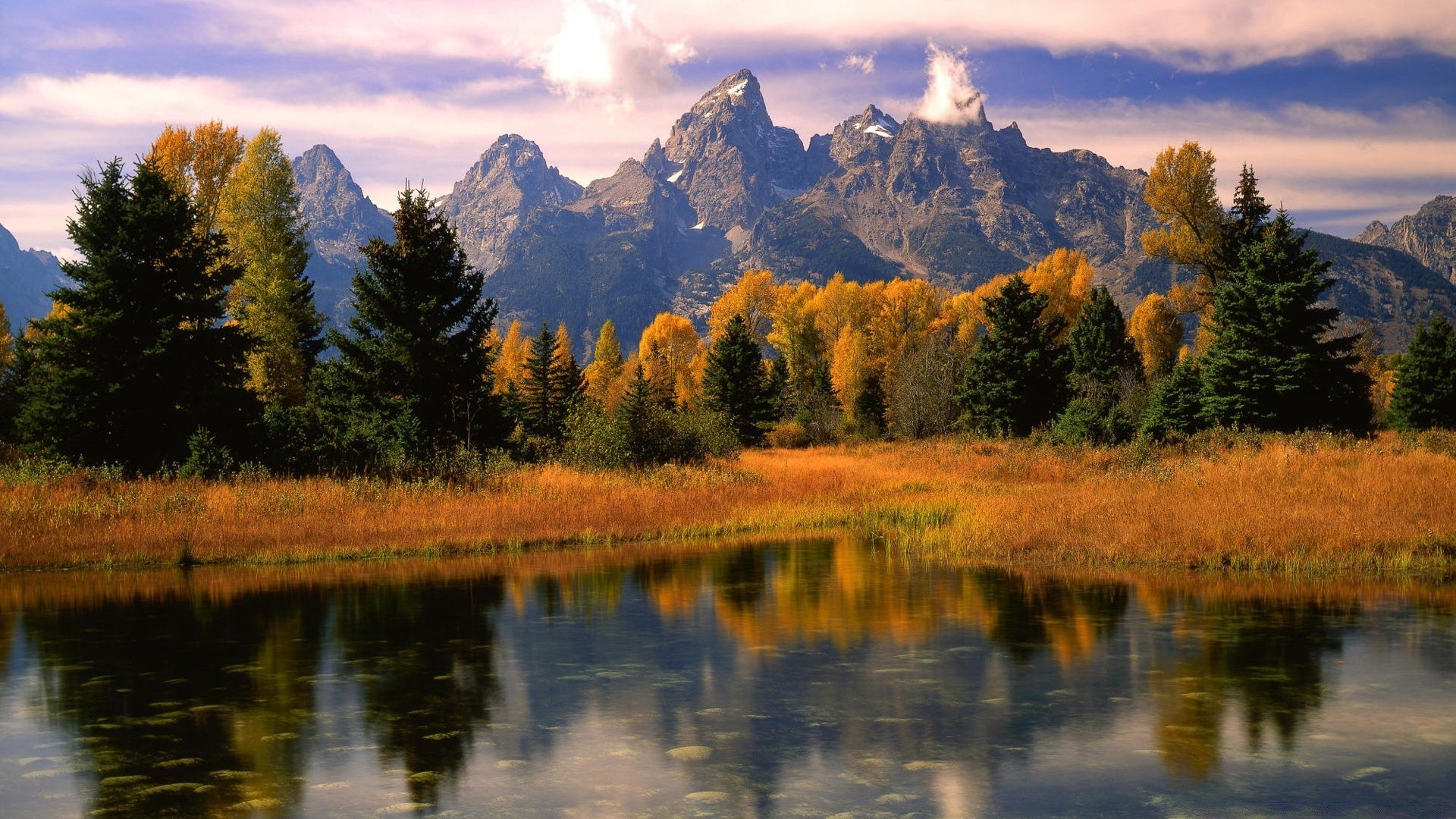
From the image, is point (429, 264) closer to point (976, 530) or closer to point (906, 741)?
point (976, 530)

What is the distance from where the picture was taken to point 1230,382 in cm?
3853

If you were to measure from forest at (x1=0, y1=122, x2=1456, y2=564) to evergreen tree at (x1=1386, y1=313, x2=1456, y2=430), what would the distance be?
141mm

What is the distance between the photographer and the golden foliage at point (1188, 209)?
53.0 m

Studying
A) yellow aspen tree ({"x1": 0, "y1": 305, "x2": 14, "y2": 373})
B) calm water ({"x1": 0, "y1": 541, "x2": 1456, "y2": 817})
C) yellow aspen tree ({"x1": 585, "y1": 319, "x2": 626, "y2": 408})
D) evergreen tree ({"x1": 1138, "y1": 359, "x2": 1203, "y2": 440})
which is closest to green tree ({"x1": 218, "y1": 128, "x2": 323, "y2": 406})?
yellow aspen tree ({"x1": 0, "y1": 305, "x2": 14, "y2": 373})

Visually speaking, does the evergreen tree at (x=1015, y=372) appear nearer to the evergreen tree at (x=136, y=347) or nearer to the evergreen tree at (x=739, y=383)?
the evergreen tree at (x=739, y=383)

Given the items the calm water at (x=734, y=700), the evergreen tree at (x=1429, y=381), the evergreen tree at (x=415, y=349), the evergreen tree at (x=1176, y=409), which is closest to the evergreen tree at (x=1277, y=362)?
the evergreen tree at (x=1176, y=409)

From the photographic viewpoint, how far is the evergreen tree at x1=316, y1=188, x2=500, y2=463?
111ft

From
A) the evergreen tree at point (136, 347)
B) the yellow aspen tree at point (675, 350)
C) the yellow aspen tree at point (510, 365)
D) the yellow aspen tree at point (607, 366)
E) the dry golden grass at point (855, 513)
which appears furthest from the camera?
the yellow aspen tree at point (675, 350)

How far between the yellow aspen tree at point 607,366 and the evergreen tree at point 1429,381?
6321 centimetres

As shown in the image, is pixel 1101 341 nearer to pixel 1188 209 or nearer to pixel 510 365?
pixel 1188 209

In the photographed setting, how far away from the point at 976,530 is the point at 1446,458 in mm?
13266

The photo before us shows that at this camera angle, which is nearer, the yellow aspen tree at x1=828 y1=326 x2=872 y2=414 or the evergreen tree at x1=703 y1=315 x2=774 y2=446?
the evergreen tree at x1=703 y1=315 x2=774 y2=446

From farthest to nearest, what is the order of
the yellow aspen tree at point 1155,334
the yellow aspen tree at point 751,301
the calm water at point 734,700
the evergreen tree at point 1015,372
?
the yellow aspen tree at point 751,301 → the yellow aspen tree at point 1155,334 → the evergreen tree at point 1015,372 → the calm water at point 734,700

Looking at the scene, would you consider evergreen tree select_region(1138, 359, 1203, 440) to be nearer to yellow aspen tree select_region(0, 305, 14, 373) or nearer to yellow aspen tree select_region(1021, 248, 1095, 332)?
yellow aspen tree select_region(1021, 248, 1095, 332)
